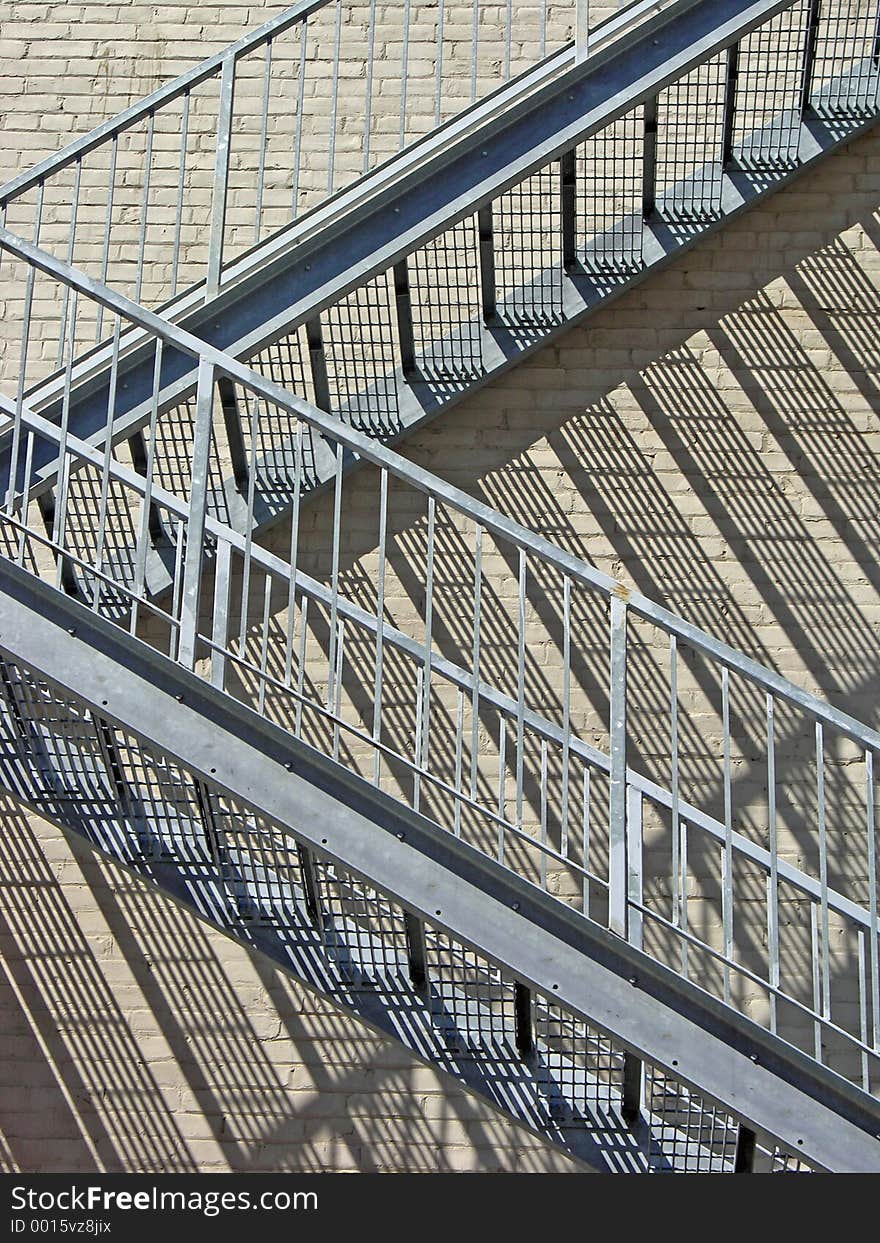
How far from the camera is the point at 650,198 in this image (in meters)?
7.74

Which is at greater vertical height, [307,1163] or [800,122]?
[800,122]

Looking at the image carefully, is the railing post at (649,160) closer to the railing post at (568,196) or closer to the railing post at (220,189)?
the railing post at (568,196)

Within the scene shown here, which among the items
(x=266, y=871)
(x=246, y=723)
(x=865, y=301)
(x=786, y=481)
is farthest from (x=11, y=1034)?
(x=865, y=301)

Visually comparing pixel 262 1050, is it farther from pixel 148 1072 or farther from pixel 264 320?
pixel 264 320

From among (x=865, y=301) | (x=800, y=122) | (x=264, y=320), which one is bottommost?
(x=264, y=320)

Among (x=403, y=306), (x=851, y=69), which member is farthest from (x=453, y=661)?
(x=851, y=69)

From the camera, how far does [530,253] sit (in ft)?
25.6

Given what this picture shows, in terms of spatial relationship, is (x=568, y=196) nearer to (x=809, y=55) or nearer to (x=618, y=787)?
(x=809, y=55)

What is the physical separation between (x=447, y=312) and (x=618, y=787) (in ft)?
11.5

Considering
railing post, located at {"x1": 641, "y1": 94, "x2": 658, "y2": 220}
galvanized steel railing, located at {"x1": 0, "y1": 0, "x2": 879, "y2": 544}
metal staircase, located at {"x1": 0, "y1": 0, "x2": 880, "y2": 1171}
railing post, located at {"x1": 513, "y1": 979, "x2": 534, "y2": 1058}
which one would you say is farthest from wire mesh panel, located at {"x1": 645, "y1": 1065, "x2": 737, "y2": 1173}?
railing post, located at {"x1": 641, "y1": 94, "x2": 658, "y2": 220}

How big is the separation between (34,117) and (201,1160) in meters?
5.02

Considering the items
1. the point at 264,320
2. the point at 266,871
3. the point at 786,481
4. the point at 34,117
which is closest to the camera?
the point at 266,871

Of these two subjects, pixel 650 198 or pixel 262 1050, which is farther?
pixel 650 198

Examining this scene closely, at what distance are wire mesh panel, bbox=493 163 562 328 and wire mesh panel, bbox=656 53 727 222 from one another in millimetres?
520
